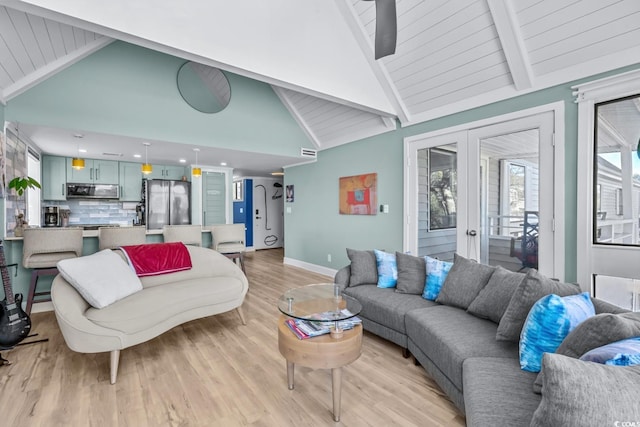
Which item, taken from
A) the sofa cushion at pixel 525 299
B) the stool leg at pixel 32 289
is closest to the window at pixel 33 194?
the stool leg at pixel 32 289

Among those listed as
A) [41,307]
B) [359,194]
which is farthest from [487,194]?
[41,307]

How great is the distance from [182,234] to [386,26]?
12.3 feet

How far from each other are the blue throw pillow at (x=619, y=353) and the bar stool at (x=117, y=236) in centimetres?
454

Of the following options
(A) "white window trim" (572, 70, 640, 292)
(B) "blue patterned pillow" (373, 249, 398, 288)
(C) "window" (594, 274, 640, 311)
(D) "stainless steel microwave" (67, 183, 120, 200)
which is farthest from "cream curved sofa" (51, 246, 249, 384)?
(D) "stainless steel microwave" (67, 183, 120, 200)

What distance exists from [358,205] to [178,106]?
124 inches

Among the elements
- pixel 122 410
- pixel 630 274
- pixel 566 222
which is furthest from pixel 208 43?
pixel 630 274

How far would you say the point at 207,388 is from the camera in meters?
2.08

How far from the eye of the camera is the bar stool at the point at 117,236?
3.86 m

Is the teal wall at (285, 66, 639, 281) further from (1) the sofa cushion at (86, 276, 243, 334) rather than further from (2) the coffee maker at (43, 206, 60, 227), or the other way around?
(2) the coffee maker at (43, 206, 60, 227)

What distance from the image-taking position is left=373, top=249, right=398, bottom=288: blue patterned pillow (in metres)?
3.00

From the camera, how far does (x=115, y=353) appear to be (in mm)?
2152

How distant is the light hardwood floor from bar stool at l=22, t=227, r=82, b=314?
76cm

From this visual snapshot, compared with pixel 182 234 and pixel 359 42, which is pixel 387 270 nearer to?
pixel 359 42

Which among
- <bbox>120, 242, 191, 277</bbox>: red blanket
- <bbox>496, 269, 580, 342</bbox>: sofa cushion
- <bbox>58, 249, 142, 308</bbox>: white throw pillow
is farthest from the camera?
<bbox>120, 242, 191, 277</bbox>: red blanket
